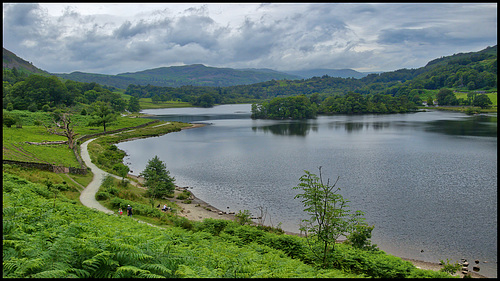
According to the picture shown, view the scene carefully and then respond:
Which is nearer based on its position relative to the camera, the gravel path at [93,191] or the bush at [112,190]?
the gravel path at [93,191]

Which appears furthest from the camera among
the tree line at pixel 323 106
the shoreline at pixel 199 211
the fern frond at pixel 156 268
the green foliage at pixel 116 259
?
the tree line at pixel 323 106

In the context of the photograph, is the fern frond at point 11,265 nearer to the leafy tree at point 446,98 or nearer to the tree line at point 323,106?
the tree line at point 323,106

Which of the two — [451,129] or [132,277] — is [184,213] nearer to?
[132,277]

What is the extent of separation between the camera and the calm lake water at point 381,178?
27.4m

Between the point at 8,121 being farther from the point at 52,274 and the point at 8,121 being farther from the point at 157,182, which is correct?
the point at 52,274

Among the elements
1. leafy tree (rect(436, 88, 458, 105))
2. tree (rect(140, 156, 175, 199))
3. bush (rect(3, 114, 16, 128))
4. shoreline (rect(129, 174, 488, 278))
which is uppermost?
leafy tree (rect(436, 88, 458, 105))

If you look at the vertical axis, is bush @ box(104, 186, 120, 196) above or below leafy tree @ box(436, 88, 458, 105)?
below

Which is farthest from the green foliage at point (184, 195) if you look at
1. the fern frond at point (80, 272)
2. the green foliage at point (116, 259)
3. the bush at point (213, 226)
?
the fern frond at point (80, 272)

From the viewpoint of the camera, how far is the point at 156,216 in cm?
2555

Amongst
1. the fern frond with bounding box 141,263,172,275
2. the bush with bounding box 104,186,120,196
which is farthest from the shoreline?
the fern frond with bounding box 141,263,172,275

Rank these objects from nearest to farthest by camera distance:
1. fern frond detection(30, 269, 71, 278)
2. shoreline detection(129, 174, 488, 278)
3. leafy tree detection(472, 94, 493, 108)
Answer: fern frond detection(30, 269, 71, 278) < shoreline detection(129, 174, 488, 278) < leafy tree detection(472, 94, 493, 108)

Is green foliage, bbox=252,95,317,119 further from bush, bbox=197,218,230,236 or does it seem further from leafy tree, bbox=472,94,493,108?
bush, bbox=197,218,230,236

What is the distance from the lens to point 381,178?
148 ft

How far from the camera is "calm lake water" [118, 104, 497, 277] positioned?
2742 cm
